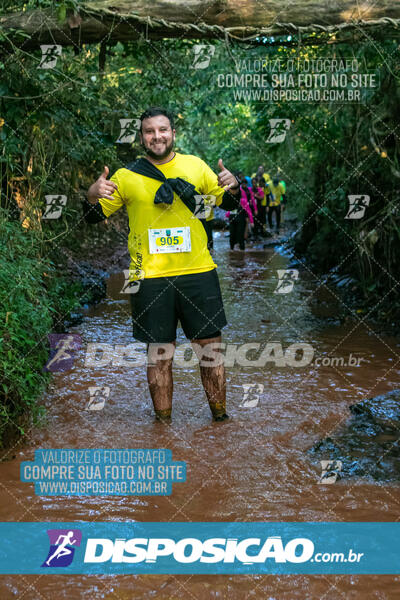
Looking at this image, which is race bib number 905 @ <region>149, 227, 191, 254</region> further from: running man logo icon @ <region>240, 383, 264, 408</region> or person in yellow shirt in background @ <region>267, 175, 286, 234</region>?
person in yellow shirt in background @ <region>267, 175, 286, 234</region>

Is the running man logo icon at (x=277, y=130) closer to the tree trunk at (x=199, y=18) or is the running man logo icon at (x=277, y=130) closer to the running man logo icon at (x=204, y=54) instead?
the running man logo icon at (x=204, y=54)

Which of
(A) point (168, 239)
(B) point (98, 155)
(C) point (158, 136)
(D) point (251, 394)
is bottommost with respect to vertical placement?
(D) point (251, 394)

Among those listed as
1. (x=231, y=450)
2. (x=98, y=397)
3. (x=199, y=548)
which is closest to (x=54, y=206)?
(x=98, y=397)

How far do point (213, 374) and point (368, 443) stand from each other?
3.60 ft

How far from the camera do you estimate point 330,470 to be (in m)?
3.62

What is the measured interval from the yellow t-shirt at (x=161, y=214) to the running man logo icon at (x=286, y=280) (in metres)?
5.30

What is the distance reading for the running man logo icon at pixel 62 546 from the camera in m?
2.83

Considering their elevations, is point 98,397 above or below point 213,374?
below

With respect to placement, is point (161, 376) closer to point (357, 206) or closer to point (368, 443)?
point (368, 443)

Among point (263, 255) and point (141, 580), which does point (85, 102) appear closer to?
point (141, 580)

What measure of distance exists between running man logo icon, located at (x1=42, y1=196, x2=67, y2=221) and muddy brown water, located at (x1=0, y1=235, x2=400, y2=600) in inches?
53.5

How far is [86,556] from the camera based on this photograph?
287cm

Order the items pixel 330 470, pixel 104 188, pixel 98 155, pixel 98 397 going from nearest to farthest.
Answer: pixel 330 470 → pixel 104 188 → pixel 98 397 → pixel 98 155

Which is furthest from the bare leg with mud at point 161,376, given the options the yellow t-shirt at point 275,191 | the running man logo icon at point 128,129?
the yellow t-shirt at point 275,191
